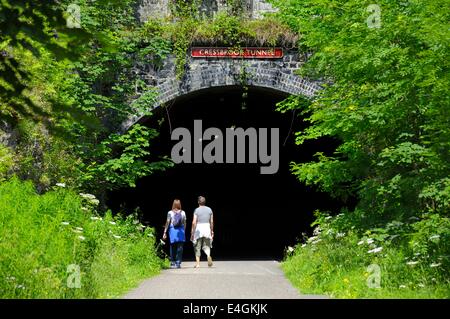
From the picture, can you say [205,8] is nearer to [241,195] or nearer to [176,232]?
[176,232]

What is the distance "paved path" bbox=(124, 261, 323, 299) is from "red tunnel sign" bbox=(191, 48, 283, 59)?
6.24 meters

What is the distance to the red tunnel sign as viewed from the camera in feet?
65.7

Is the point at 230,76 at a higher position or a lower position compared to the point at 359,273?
higher

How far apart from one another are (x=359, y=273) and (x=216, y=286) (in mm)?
2219

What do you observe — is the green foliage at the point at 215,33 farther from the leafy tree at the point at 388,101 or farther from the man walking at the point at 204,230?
the leafy tree at the point at 388,101

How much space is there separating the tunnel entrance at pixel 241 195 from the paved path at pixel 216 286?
11435 millimetres

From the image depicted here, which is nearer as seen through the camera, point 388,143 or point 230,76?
point 388,143

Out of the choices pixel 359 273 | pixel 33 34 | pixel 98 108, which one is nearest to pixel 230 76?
pixel 98 108

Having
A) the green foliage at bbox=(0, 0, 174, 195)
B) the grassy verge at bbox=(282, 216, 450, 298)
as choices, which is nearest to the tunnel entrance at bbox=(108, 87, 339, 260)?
the green foliage at bbox=(0, 0, 174, 195)

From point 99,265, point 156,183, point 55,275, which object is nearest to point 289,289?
point 99,265

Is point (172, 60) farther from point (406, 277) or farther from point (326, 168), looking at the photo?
point (406, 277)

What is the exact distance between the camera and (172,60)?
20000 millimetres

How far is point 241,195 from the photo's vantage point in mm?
35750
